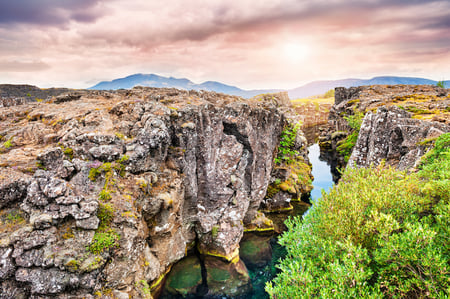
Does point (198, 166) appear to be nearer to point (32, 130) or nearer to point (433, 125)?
point (32, 130)

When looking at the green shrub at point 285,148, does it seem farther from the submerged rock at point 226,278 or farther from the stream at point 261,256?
the submerged rock at point 226,278

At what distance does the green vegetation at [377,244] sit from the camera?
984 cm

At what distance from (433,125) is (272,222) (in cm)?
2643

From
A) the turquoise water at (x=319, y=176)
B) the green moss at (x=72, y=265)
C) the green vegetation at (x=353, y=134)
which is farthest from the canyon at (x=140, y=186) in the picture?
the turquoise water at (x=319, y=176)

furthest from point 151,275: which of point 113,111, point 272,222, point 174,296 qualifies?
point 272,222

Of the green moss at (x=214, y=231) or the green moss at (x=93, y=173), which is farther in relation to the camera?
the green moss at (x=214, y=231)

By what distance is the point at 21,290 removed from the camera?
41.9ft

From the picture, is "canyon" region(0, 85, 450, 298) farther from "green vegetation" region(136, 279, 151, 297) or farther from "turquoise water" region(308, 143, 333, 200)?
"turquoise water" region(308, 143, 333, 200)

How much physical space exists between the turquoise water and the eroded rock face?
38.8 feet

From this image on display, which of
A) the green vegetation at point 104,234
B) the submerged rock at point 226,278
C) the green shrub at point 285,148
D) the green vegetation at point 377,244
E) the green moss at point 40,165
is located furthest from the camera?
the green shrub at point 285,148

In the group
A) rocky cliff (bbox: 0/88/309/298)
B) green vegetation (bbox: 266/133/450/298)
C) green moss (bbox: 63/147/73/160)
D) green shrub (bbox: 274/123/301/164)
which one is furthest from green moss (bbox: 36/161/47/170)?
green shrub (bbox: 274/123/301/164)

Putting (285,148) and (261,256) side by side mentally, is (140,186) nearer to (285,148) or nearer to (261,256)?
(261,256)

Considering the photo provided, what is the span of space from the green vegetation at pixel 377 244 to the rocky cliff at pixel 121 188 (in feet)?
37.4

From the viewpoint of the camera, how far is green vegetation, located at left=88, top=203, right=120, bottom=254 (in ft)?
46.9
